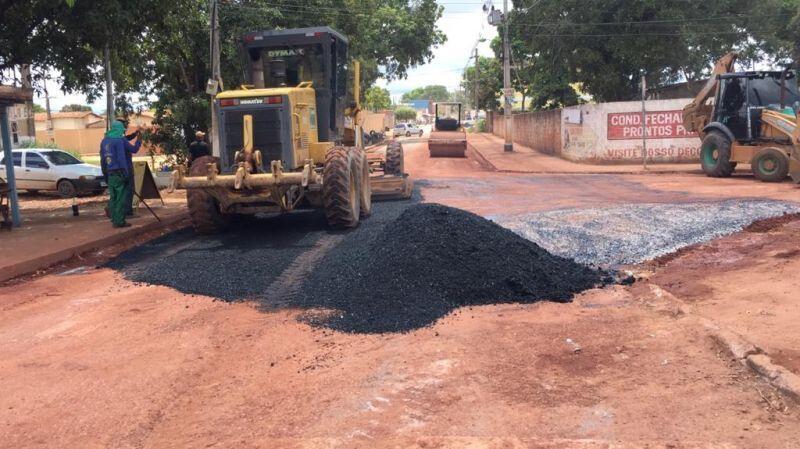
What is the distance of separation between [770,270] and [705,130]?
12.4 metres

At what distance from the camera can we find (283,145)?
998 centimetres

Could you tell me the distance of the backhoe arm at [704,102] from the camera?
18736 mm

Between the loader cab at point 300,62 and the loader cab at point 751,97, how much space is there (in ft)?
36.7

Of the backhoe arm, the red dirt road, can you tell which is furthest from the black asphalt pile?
the backhoe arm

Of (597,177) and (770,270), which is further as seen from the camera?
(597,177)

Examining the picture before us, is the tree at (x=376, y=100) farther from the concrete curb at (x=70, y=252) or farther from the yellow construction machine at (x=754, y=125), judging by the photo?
the concrete curb at (x=70, y=252)

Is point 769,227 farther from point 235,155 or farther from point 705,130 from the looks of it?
point 705,130

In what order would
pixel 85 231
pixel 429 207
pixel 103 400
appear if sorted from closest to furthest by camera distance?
pixel 103 400, pixel 429 207, pixel 85 231

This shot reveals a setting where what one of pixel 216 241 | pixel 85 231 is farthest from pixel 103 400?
pixel 85 231

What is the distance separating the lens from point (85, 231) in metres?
11.3

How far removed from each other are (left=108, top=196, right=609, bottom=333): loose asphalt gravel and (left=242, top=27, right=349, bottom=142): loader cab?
2.93 metres

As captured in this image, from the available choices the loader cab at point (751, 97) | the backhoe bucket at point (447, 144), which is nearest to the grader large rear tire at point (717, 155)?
the loader cab at point (751, 97)

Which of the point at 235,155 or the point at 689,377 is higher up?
the point at 235,155

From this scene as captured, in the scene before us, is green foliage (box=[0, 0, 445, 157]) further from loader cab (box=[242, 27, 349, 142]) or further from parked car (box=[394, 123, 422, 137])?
parked car (box=[394, 123, 422, 137])
